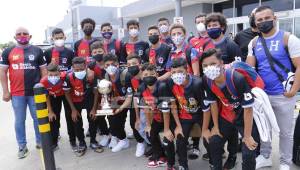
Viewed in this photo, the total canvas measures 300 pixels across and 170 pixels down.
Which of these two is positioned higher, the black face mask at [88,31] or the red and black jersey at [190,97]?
the black face mask at [88,31]

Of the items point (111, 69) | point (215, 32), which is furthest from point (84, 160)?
point (215, 32)

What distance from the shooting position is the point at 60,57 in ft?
17.9

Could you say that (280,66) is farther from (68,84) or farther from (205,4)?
(205,4)

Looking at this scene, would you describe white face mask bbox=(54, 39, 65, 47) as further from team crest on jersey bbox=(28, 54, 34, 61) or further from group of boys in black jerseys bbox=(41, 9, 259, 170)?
team crest on jersey bbox=(28, 54, 34, 61)

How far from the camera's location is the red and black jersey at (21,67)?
16.4 ft

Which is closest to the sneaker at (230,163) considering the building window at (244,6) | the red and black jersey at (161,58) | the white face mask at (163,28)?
the red and black jersey at (161,58)

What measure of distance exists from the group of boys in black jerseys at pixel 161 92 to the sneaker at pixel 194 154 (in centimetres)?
3

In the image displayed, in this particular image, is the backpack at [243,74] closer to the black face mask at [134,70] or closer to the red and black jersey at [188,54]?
the red and black jersey at [188,54]

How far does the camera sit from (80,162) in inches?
186

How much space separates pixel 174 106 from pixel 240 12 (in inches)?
524

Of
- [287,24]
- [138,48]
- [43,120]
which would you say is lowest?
[43,120]

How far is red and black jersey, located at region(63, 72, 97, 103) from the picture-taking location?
16.0 ft

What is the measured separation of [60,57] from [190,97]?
2.77m

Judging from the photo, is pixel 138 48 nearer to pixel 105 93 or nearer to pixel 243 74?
pixel 105 93
